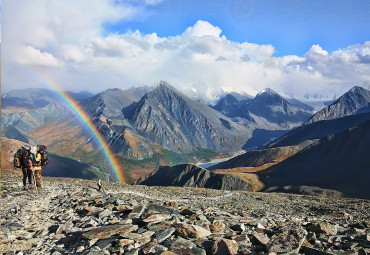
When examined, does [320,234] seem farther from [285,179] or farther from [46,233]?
[285,179]

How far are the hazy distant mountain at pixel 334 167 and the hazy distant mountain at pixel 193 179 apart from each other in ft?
50.5

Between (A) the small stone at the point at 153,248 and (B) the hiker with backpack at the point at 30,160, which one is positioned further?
(B) the hiker with backpack at the point at 30,160

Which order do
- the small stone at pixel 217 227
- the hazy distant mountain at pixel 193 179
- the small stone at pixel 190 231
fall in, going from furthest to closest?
the hazy distant mountain at pixel 193 179, the small stone at pixel 217 227, the small stone at pixel 190 231

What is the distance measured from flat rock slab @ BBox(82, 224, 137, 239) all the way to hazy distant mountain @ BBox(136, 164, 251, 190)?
11336cm

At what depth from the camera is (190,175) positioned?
141 metres

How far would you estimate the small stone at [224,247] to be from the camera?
9.41m

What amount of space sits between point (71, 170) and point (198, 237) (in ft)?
668

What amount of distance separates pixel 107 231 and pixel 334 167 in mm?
117083

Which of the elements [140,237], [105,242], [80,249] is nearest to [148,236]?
[140,237]

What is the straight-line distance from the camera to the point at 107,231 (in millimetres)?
11203

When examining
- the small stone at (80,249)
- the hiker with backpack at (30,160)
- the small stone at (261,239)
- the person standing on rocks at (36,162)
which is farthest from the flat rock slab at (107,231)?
the person standing on rocks at (36,162)

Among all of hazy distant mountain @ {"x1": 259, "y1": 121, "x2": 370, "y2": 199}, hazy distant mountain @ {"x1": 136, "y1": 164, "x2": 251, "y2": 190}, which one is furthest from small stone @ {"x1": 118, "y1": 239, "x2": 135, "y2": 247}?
hazy distant mountain @ {"x1": 136, "y1": 164, "x2": 251, "y2": 190}

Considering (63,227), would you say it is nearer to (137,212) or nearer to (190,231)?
(137,212)

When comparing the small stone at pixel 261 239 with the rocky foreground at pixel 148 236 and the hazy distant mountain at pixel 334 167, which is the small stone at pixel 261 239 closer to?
the rocky foreground at pixel 148 236
